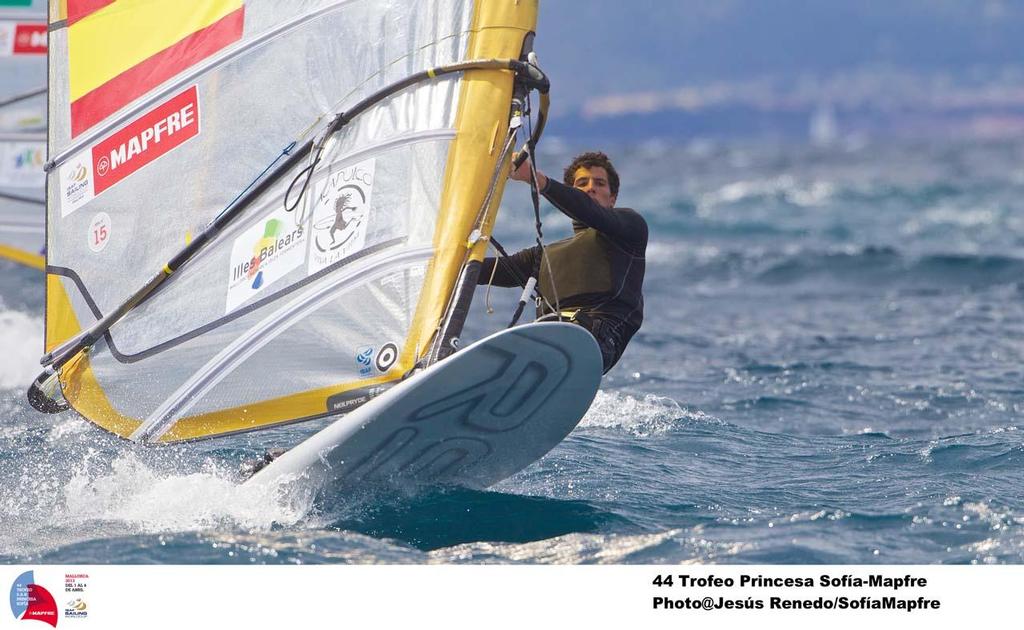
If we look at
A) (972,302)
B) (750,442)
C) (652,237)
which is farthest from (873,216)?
(750,442)

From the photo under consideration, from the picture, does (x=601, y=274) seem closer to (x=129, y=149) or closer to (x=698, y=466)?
(x=698, y=466)

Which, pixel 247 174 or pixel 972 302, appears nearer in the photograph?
pixel 247 174

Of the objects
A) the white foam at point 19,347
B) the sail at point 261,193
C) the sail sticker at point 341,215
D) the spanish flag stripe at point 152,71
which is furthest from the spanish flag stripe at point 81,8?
the white foam at point 19,347

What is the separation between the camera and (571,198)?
5188 mm

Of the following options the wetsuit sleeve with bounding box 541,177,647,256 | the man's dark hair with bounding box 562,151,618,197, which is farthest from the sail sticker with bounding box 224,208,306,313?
the man's dark hair with bounding box 562,151,618,197

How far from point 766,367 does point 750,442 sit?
2.52 meters

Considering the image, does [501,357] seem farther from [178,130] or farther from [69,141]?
[69,141]

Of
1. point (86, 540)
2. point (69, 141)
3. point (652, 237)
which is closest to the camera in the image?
point (86, 540)

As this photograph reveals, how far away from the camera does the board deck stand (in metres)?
4.73

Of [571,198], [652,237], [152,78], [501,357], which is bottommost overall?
[652,237]

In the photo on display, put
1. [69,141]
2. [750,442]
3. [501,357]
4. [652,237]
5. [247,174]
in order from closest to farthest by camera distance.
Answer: [501,357] < [247,174] < [69,141] < [750,442] < [652,237]
